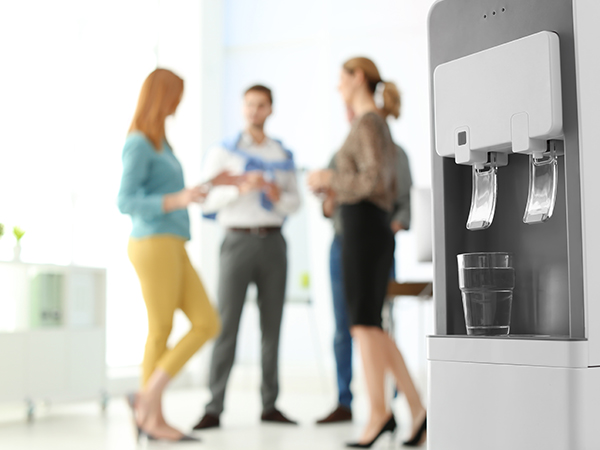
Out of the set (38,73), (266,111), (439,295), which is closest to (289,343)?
(266,111)

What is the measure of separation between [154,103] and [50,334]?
156 centimetres

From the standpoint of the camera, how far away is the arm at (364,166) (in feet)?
8.69

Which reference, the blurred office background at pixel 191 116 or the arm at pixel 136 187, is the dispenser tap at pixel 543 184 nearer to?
the arm at pixel 136 187

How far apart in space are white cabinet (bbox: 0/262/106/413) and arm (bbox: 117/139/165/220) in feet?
3.76

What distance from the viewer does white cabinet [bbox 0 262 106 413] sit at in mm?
3568

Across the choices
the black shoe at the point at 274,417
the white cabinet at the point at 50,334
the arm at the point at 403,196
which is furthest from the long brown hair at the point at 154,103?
the black shoe at the point at 274,417

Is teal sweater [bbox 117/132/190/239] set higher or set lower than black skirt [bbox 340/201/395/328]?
higher

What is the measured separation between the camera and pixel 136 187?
285 cm

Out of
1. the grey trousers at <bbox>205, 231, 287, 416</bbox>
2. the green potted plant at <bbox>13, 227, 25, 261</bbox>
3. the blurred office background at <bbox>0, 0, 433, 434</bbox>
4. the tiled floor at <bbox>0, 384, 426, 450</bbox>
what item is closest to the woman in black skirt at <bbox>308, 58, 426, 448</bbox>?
the tiled floor at <bbox>0, 384, 426, 450</bbox>

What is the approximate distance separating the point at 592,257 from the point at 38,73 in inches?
164

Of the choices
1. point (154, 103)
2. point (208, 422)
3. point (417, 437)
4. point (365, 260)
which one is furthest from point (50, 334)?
point (417, 437)

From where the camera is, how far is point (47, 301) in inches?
151

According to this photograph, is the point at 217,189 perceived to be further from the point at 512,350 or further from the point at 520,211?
the point at 512,350

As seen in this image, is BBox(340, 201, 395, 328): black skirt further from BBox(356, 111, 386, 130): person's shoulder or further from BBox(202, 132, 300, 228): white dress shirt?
BBox(202, 132, 300, 228): white dress shirt
